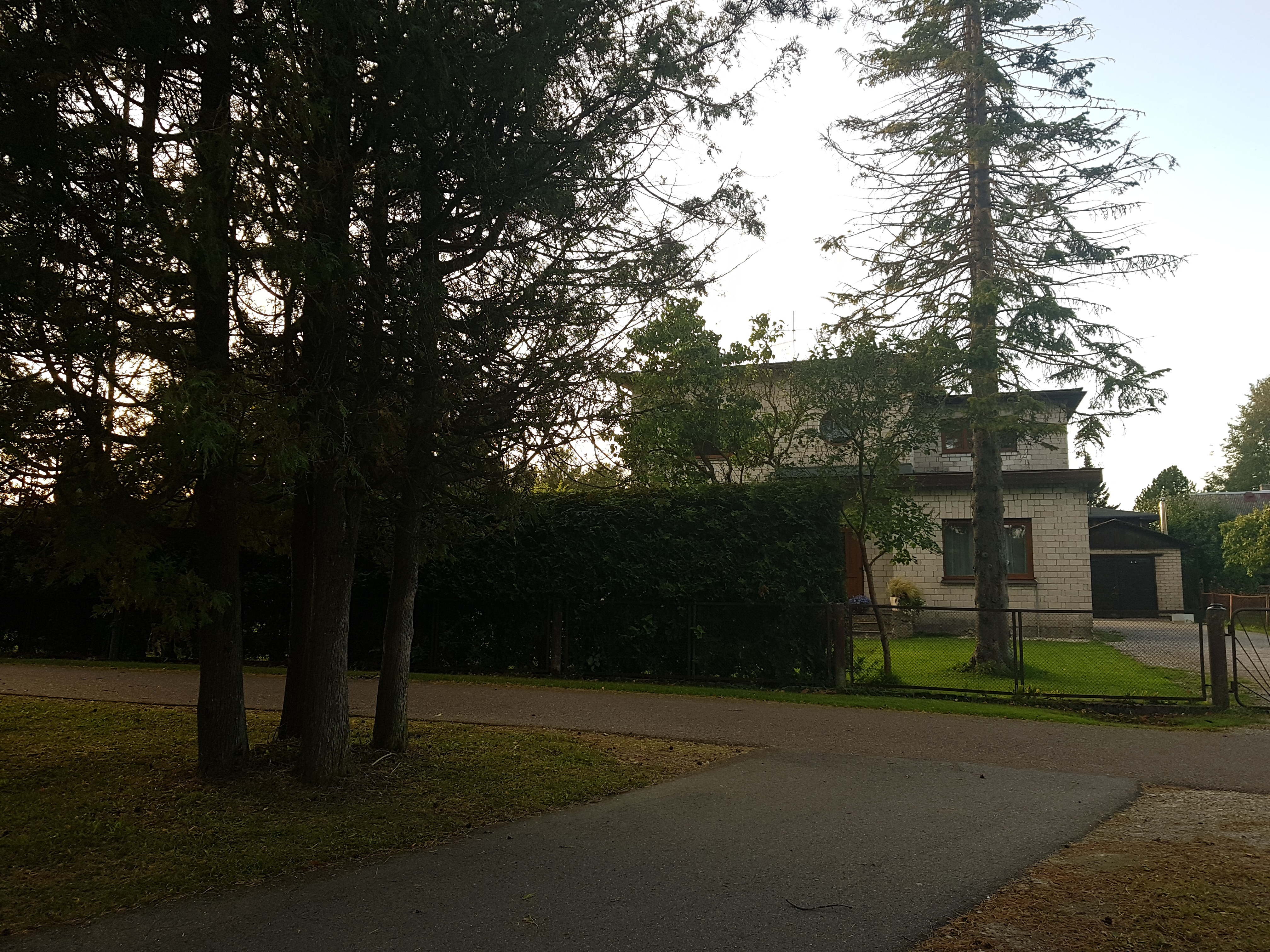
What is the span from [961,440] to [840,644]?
11.1 m

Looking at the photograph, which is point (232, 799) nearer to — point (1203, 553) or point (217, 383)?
point (217, 383)

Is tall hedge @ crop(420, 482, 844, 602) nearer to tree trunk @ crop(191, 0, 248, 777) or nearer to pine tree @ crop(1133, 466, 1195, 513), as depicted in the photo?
tree trunk @ crop(191, 0, 248, 777)

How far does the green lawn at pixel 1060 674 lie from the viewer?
11.6m

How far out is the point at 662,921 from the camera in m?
4.35

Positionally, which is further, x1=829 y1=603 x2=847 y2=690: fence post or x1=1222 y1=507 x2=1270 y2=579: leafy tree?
x1=1222 y1=507 x2=1270 y2=579: leafy tree

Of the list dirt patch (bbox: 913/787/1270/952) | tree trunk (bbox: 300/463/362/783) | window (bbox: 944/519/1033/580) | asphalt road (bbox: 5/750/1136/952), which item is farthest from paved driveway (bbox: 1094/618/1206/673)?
tree trunk (bbox: 300/463/362/783)

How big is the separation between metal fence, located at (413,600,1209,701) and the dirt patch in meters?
5.45

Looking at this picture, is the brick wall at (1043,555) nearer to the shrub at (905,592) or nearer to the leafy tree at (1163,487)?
the shrub at (905,592)

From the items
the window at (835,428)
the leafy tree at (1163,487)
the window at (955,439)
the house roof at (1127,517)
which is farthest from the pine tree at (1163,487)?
the window at (835,428)

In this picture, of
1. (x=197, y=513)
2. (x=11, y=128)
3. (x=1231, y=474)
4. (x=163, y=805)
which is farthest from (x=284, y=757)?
(x=1231, y=474)

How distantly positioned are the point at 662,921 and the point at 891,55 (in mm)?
15639

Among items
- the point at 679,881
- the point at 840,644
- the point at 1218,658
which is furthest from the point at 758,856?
the point at 1218,658

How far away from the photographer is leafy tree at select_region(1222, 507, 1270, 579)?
3066 centimetres

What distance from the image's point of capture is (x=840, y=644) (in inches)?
474
